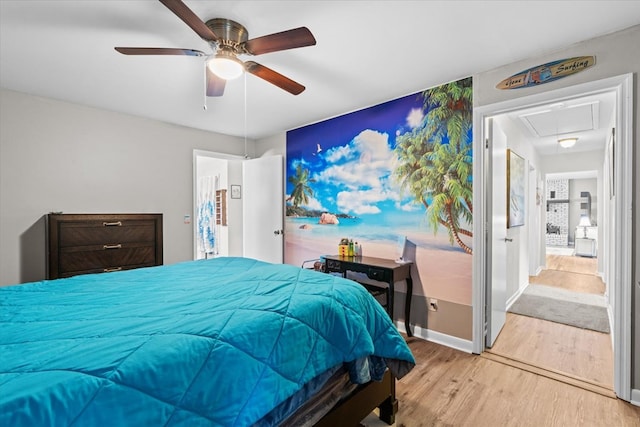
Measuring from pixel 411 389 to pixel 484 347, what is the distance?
1.01 meters

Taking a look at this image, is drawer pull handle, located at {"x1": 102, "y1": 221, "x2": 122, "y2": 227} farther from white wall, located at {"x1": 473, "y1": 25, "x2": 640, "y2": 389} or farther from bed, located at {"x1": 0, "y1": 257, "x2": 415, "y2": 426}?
white wall, located at {"x1": 473, "y1": 25, "x2": 640, "y2": 389}

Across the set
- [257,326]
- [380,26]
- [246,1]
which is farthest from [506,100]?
[257,326]

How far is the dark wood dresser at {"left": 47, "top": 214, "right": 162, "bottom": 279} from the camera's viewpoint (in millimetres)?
2629

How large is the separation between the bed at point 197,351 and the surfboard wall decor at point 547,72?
83.1 inches

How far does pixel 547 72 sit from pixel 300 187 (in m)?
2.84

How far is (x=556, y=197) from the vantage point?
9844mm

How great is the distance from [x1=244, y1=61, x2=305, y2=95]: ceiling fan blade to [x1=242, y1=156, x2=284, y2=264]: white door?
2092 mm

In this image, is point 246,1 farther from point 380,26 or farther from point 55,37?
point 55,37

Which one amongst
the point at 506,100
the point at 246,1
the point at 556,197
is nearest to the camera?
the point at 246,1

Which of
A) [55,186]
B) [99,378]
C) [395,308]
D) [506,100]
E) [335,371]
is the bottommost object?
[395,308]

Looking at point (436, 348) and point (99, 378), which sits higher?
point (99, 378)

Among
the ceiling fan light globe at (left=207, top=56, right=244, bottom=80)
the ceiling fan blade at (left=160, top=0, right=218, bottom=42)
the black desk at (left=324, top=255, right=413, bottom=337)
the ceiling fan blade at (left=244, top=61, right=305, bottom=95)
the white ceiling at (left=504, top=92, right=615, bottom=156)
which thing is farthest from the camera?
the white ceiling at (left=504, top=92, right=615, bottom=156)

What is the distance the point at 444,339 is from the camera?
2803 millimetres

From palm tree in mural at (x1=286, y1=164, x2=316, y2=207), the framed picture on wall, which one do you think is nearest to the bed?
palm tree in mural at (x1=286, y1=164, x2=316, y2=207)
